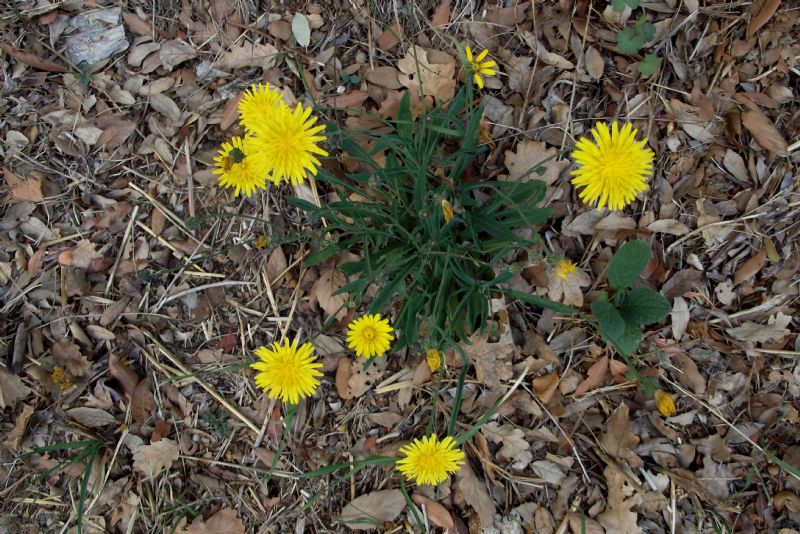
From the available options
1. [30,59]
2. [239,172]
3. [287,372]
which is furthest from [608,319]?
[30,59]

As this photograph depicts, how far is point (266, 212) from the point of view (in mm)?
A: 2852

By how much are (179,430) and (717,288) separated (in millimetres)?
2917

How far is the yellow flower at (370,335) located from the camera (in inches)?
97.3

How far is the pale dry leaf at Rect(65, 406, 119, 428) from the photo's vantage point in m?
2.88

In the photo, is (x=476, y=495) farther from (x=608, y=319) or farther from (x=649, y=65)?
(x=649, y=65)

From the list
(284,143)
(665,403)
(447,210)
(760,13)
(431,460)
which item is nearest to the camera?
(284,143)

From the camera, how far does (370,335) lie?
247 cm

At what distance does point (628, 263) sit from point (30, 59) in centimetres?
333

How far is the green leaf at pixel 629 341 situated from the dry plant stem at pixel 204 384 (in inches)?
74.6

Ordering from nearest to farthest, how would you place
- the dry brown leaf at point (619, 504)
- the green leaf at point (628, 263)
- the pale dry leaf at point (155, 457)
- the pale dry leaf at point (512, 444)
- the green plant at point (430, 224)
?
the green plant at point (430, 224) < the green leaf at point (628, 263) < the dry brown leaf at point (619, 504) < the pale dry leaf at point (512, 444) < the pale dry leaf at point (155, 457)

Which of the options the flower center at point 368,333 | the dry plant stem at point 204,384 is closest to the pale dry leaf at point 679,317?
the flower center at point 368,333

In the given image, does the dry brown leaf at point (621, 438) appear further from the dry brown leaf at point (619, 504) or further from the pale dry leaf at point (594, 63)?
the pale dry leaf at point (594, 63)

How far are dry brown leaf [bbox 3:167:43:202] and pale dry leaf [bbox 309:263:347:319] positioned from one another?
163cm

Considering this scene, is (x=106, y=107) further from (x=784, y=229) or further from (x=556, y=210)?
(x=784, y=229)
